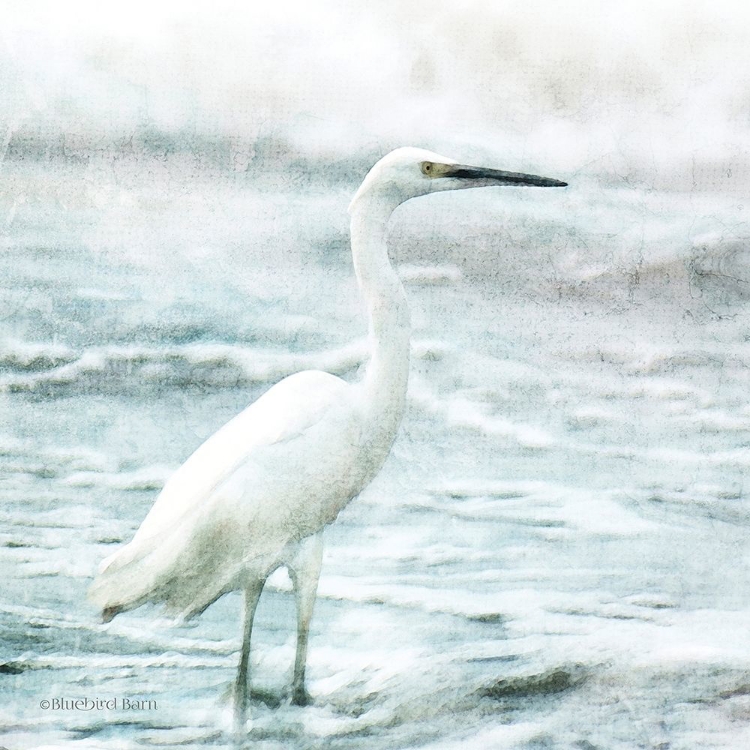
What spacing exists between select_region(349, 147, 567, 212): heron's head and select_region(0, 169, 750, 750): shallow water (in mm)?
52

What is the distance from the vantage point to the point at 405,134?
2.03 m

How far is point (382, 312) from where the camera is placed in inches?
77.7

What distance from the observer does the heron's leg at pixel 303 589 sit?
1.95 m

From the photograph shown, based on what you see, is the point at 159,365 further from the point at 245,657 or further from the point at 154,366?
the point at 245,657

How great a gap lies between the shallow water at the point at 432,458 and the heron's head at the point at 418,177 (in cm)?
5

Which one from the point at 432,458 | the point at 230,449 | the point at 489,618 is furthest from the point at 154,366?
the point at 489,618

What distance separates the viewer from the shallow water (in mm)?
2021

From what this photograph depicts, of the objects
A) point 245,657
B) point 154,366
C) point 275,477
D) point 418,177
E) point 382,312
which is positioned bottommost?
point 245,657

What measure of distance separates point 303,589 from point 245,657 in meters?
0.21

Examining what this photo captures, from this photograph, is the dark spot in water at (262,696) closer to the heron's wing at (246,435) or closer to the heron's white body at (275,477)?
the heron's white body at (275,477)

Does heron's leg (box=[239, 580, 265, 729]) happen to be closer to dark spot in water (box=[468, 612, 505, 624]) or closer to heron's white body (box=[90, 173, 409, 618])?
heron's white body (box=[90, 173, 409, 618])

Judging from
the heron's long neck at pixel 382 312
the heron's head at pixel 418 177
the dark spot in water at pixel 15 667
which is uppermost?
the heron's head at pixel 418 177

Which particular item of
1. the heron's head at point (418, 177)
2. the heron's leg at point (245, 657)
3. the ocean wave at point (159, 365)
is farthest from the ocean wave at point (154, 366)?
the heron's leg at point (245, 657)

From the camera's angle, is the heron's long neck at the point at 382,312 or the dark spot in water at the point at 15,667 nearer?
the heron's long neck at the point at 382,312
